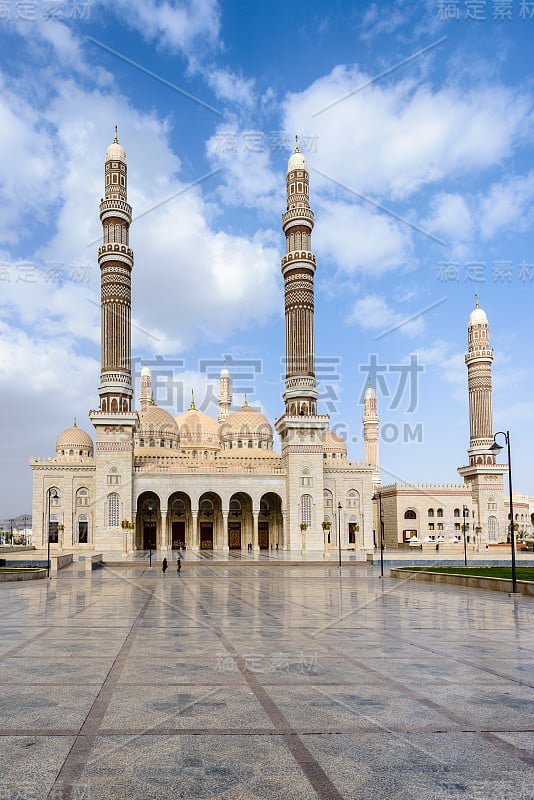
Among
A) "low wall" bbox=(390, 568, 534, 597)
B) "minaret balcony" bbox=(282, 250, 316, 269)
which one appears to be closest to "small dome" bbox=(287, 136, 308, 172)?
"minaret balcony" bbox=(282, 250, 316, 269)

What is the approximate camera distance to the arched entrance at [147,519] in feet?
206

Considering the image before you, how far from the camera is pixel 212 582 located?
26781mm

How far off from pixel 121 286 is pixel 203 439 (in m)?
22.1

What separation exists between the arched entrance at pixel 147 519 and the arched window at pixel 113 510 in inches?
217

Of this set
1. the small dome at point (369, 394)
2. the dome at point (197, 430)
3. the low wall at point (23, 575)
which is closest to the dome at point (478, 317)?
the small dome at point (369, 394)

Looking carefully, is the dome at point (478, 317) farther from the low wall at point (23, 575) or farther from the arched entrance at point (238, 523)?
the low wall at point (23, 575)

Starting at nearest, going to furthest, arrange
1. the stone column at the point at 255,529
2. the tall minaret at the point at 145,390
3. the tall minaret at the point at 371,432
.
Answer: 1. the stone column at the point at 255,529
2. the tall minaret at the point at 371,432
3. the tall minaret at the point at 145,390

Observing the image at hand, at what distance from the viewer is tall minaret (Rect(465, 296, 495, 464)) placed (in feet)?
217

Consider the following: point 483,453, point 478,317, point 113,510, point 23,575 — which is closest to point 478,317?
point 478,317

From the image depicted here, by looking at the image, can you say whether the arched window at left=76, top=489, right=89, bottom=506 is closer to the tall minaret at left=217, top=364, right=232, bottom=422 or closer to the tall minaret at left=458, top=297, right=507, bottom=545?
the tall minaret at left=217, top=364, right=232, bottom=422

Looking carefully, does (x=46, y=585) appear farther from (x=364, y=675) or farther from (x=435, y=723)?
(x=435, y=723)

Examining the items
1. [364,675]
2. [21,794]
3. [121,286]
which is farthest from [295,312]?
[21,794]

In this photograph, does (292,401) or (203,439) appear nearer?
(292,401)

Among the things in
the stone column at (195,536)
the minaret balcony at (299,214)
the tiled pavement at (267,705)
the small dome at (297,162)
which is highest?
the small dome at (297,162)
